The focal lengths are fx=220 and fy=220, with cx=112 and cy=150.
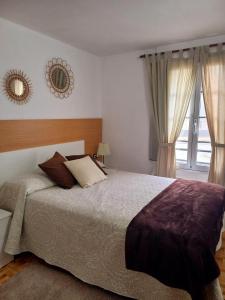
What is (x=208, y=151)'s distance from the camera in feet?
10.6

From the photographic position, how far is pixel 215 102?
116 inches

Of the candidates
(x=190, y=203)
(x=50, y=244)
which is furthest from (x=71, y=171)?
(x=190, y=203)

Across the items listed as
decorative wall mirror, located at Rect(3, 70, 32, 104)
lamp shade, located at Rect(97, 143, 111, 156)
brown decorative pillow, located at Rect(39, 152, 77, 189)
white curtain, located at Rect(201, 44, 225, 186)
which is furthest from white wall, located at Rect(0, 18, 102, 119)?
white curtain, located at Rect(201, 44, 225, 186)

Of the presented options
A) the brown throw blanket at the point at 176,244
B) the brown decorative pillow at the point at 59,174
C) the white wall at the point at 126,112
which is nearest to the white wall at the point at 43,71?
the white wall at the point at 126,112

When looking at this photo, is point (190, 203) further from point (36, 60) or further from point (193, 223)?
point (36, 60)

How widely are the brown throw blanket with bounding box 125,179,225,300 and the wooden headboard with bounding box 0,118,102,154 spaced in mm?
1693

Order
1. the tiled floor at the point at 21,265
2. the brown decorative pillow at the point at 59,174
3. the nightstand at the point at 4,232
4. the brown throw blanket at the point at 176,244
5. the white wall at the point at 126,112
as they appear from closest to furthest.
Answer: the brown throw blanket at the point at 176,244
the tiled floor at the point at 21,265
the nightstand at the point at 4,232
the brown decorative pillow at the point at 59,174
the white wall at the point at 126,112

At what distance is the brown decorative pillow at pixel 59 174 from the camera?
97.9 inches

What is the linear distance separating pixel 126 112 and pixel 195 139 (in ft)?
3.99

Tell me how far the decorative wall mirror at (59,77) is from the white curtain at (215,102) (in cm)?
190

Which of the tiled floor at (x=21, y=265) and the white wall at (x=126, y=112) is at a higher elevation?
the white wall at (x=126, y=112)

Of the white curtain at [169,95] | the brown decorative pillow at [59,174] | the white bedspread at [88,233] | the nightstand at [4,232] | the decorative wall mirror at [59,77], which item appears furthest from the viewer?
the white curtain at [169,95]

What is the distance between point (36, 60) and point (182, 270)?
2743 mm

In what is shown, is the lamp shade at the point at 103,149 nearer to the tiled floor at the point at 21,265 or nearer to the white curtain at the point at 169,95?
the white curtain at the point at 169,95
